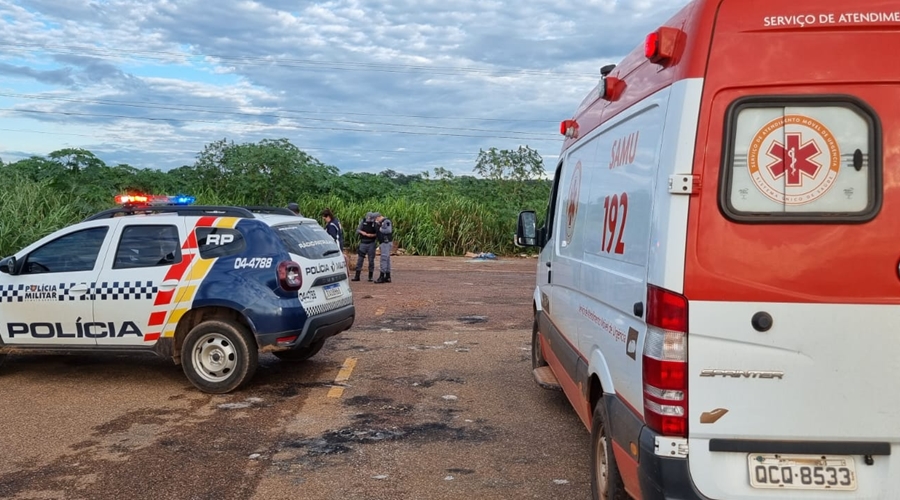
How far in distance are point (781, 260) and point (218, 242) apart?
5413mm

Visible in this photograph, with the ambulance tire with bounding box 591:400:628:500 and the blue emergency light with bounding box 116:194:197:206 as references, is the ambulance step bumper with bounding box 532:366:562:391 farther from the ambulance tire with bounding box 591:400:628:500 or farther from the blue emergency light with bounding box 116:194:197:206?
the blue emergency light with bounding box 116:194:197:206

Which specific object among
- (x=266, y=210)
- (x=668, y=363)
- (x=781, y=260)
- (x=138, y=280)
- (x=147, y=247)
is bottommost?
(x=138, y=280)

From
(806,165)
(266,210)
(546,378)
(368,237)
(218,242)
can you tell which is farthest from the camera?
(368,237)

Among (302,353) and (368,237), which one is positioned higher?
(368,237)

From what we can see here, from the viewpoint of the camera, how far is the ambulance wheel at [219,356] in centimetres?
711

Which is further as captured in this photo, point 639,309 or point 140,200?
point 140,200

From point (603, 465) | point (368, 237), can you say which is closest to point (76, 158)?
point (368, 237)

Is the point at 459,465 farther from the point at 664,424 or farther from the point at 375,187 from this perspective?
the point at 375,187

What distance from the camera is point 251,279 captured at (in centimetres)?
711

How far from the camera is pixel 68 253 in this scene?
7.53m

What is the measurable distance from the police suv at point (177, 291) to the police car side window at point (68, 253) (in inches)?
0.4

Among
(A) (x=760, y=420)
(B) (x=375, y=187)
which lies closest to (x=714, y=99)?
(A) (x=760, y=420)

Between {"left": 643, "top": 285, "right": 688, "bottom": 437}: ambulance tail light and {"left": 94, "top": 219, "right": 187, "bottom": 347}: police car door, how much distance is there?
5.16 meters

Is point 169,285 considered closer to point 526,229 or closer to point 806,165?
point 526,229
